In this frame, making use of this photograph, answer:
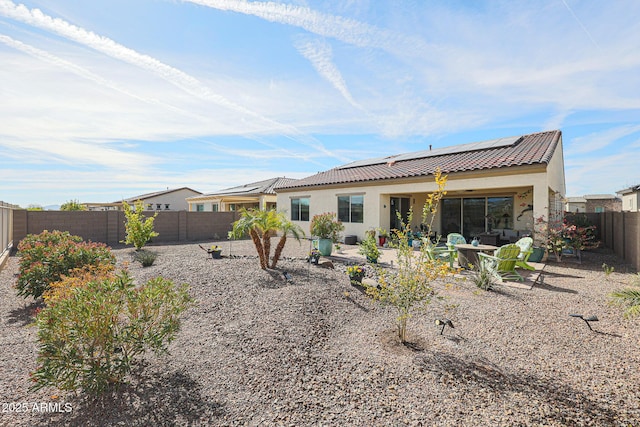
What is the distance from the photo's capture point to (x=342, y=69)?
31.9 feet

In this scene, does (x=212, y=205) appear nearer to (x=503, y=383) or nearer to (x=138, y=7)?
(x=138, y=7)

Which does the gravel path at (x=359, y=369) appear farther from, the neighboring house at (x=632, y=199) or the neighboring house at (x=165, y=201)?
the neighboring house at (x=165, y=201)

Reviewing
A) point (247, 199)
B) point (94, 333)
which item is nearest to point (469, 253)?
point (94, 333)

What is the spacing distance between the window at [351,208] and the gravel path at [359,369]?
902 cm

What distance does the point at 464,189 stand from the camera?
1116 centimetres

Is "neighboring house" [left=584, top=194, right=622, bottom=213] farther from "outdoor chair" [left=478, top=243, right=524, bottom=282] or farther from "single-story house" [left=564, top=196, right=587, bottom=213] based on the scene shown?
"outdoor chair" [left=478, top=243, right=524, bottom=282]

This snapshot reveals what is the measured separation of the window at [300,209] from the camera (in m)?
17.2

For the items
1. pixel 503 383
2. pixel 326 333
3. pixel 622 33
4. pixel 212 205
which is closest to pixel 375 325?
pixel 326 333

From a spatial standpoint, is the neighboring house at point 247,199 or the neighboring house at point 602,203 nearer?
the neighboring house at point 247,199

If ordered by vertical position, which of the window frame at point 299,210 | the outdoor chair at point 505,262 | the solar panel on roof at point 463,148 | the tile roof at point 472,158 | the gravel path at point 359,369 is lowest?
the gravel path at point 359,369

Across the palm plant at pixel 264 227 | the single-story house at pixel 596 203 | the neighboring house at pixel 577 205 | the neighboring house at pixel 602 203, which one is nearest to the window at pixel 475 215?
the palm plant at pixel 264 227

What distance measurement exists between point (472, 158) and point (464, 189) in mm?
2337

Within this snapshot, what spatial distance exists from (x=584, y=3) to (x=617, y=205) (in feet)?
102

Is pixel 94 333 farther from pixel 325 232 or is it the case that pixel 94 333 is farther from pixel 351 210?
pixel 351 210
